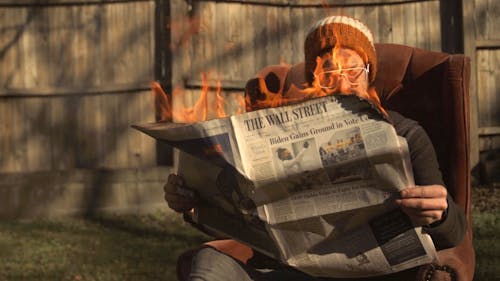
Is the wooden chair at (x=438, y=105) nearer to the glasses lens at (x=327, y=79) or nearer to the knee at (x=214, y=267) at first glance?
the knee at (x=214, y=267)

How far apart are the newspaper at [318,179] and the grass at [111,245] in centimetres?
264

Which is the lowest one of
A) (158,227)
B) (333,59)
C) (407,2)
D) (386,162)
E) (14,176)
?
(158,227)

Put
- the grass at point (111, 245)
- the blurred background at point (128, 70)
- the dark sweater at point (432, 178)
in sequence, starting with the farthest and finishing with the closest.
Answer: the blurred background at point (128, 70) → the grass at point (111, 245) → the dark sweater at point (432, 178)

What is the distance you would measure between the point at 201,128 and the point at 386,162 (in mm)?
471

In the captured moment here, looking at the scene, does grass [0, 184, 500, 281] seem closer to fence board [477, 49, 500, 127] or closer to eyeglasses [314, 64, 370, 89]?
fence board [477, 49, 500, 127]

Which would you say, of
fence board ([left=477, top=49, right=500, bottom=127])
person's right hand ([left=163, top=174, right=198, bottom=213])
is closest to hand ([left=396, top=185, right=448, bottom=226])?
person's right hand ([left=163, top=174, right=198, bottom=213])

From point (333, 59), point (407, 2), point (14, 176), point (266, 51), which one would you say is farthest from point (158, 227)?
point (333, 59)

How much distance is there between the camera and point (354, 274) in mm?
1989

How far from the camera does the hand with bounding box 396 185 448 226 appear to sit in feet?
6.03

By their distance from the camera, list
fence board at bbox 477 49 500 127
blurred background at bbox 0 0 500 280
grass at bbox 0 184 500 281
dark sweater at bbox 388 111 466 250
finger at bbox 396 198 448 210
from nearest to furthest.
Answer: finger at bbox 396 198 448 210 → dark sweater at bbox 388 111 466 250 → grass at bbox 0 184 500 281 → blurred background at bbox 0 0 500 280 → fence board at bbox 477 49 500 127

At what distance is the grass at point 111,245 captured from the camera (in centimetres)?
488

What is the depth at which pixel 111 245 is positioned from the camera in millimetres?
5711

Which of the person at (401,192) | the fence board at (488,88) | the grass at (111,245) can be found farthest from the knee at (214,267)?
the fence board at (488,88)

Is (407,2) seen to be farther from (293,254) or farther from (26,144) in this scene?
(293,254)
